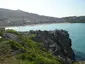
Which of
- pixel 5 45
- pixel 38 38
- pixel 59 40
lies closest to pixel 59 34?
pixel 59 40

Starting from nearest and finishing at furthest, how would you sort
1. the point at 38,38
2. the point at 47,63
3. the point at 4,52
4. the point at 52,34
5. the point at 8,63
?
the point at 8,63, the point at 47,63, the point at 4,52, the point at 38,38, the point at 52,34

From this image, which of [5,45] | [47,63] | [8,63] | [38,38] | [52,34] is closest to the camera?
[8,63]

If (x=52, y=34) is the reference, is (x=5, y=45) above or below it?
above

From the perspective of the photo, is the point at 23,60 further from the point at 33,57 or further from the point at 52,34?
the point at 52,34

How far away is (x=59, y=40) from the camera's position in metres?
78.7

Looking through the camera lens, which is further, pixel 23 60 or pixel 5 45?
pixel 5 45

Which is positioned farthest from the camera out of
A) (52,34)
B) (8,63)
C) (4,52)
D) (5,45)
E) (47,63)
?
(52,34)

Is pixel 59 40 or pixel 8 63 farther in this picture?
pixel 59 40

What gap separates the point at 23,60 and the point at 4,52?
10.3ft

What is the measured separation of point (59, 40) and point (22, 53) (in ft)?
198

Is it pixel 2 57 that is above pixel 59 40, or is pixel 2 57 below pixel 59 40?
above

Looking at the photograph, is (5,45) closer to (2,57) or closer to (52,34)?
(2,57)

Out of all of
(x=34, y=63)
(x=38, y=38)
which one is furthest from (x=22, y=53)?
(x=38, y=38)

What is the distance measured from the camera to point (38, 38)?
55875 mm
